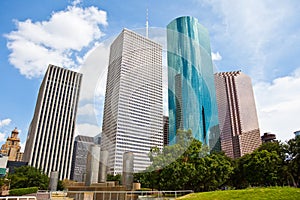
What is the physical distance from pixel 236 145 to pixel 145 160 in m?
84.8

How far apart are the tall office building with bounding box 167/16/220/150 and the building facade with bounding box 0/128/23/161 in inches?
4225

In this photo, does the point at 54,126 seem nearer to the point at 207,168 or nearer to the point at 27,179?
the point at 27,179

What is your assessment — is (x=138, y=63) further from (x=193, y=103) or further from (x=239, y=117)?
(x=239, y=117)

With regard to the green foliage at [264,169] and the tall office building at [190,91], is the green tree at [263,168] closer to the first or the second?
the green foliage at [264,169]

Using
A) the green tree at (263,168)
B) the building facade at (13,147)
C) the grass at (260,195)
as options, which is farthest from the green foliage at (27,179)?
the building facade at (13,147)

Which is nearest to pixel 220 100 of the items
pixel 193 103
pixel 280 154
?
pixel 193 103

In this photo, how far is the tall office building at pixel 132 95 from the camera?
16.9ft

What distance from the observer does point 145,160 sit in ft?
19.6

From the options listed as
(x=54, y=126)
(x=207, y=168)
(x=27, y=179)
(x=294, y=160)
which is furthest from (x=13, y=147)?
(x=294, y=160)

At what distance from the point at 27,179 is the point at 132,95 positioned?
38211mm

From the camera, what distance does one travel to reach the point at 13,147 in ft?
311

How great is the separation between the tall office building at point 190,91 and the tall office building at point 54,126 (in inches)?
2669

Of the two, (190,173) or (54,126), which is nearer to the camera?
(190,173)

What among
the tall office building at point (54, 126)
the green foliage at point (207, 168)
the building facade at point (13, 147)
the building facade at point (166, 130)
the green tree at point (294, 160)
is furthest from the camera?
the building facade at point (13, 147)
